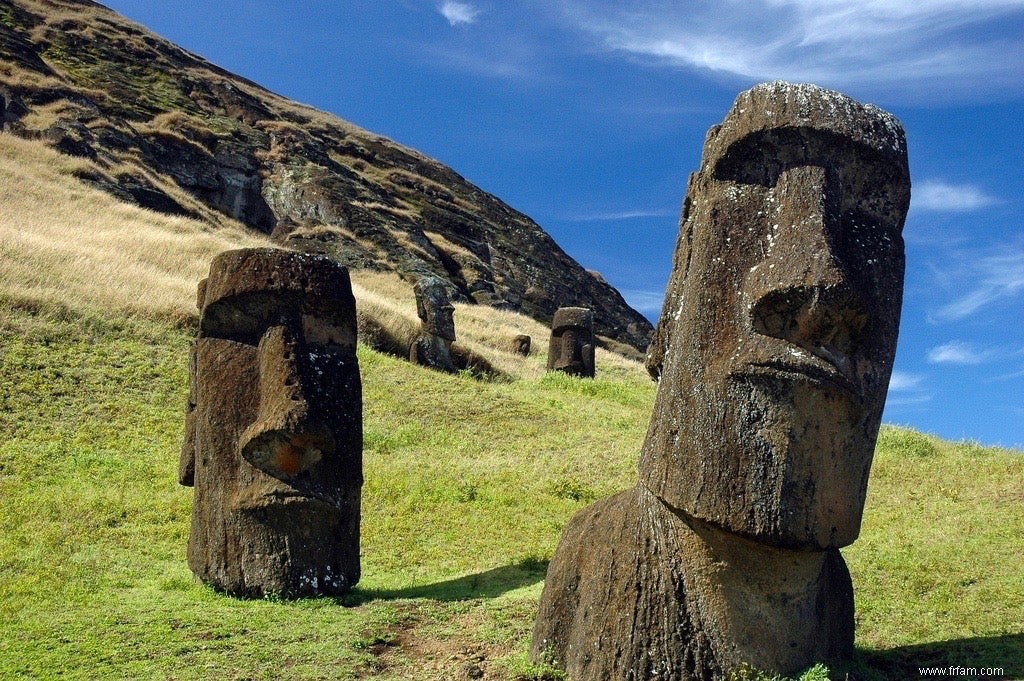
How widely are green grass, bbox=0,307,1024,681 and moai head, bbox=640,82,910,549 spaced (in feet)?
3.67

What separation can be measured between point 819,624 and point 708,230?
7.82ft

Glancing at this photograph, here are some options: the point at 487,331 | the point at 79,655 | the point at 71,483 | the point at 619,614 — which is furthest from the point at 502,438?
the point at 487,331

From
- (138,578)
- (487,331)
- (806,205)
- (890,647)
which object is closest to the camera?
(806,205)

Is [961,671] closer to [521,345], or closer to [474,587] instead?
[474,587]

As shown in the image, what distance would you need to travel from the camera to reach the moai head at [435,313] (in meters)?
26.7

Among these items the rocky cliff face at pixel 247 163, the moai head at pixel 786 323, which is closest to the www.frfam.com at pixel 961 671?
the moai head at pixel 786 323

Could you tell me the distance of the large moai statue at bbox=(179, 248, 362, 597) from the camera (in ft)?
30.3

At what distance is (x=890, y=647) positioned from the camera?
7.16 meters

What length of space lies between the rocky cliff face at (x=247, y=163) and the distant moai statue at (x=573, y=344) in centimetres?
2125

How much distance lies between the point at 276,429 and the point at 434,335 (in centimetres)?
1758

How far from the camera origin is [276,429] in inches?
358

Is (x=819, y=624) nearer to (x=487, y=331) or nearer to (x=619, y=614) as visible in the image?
(x=619, y=614)

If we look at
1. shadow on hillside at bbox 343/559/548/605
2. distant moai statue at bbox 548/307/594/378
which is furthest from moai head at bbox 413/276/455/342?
shadow on hillside at bbox 343/559/548/605

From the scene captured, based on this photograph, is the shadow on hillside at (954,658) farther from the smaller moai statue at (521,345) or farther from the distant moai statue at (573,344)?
the smaller moai statue at (521,345)
